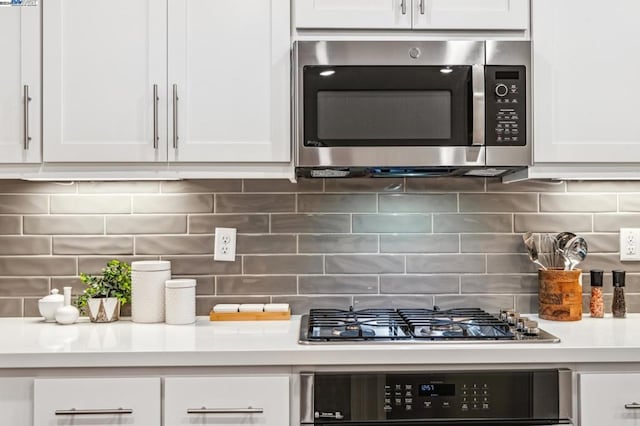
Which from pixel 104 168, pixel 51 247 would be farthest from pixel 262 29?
pixel 51 247

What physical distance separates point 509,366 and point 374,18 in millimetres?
1128

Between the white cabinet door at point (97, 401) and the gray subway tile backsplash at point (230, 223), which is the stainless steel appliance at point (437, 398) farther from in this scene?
the gray subway tile backsplash at point (230, 223)

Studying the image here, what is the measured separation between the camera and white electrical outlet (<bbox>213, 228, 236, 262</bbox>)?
227 cm

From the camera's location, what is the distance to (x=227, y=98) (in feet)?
6.40

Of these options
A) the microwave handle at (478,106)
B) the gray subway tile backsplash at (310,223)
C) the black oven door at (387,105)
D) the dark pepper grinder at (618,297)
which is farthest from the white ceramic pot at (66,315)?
the dark pepper grinder at (618,297)

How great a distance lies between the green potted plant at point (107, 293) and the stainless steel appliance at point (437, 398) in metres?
0.82

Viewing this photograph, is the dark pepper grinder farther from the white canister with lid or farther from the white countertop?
the white canister with lid

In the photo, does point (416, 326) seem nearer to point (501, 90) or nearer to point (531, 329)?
point (531, 329)

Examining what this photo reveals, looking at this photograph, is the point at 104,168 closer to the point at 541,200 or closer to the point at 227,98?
the point at 227,98

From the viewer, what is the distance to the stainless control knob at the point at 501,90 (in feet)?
6.30

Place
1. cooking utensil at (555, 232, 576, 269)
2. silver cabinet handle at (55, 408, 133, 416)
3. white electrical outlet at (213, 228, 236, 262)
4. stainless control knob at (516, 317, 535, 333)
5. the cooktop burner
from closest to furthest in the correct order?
silver cabinet handle at (55, 408, 133, 416) → the cooktop burner → stainless control knob at (516, 317, 535, 333) → cooking utensil at (555, 232, 576, 269) → white electrical outlet at (213, 228, 236, 262)

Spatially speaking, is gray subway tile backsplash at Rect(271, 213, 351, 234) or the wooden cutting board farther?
gray subway tile backsplash at Rect(271, 213, 351, 234)

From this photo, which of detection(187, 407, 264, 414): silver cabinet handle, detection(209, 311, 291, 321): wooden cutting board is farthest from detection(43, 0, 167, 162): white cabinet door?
detection(187, 407, 264, 414): silver cabinet handle

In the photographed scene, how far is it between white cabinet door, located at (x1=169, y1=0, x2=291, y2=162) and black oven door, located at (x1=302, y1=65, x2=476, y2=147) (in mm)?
111
